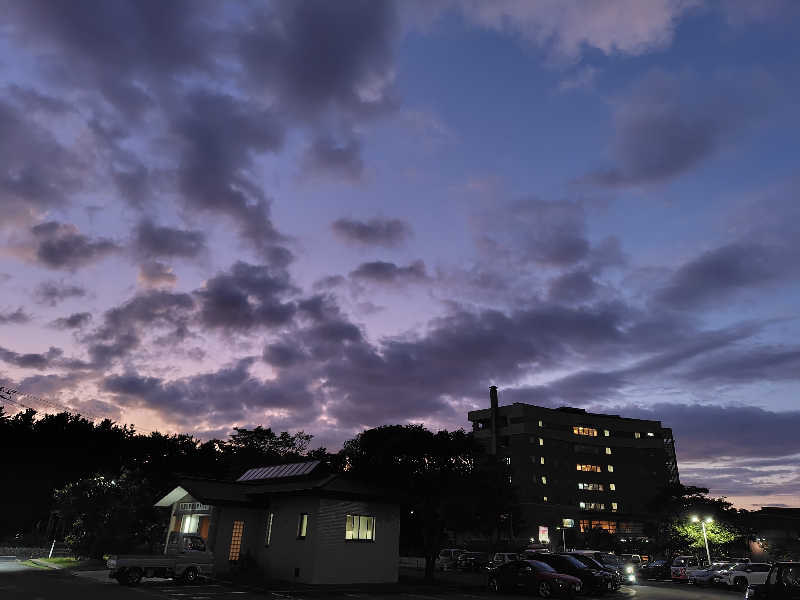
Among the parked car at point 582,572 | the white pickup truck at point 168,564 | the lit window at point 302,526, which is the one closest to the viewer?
the white pickup truck at point 168,564

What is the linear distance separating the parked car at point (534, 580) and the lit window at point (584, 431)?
96.6m

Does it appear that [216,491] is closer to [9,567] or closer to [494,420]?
[9,567]

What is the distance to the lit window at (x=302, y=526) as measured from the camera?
27.0m

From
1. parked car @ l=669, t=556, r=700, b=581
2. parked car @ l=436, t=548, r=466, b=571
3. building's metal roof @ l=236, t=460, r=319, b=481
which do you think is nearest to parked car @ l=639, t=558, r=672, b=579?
parked car @ l=669, t=556, r=700, b=581

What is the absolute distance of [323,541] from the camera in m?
26.1

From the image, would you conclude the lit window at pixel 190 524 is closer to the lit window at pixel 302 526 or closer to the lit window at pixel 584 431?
the lit window at pixel 302 526

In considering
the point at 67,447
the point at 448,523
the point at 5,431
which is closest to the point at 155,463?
the point at 67,447

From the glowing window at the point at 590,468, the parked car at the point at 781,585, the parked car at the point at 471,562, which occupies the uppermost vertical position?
the glowing window at the point at 590,468

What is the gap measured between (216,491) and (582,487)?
9973cm

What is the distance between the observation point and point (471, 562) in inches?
1726

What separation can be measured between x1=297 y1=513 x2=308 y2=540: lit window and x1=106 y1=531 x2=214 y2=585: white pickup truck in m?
4.42

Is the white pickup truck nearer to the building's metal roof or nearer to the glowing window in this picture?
the building's metal roof

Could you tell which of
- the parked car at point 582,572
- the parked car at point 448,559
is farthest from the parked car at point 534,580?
the parked car at point 448,559

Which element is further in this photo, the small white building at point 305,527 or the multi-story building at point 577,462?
the multi-story building at point 577,462
